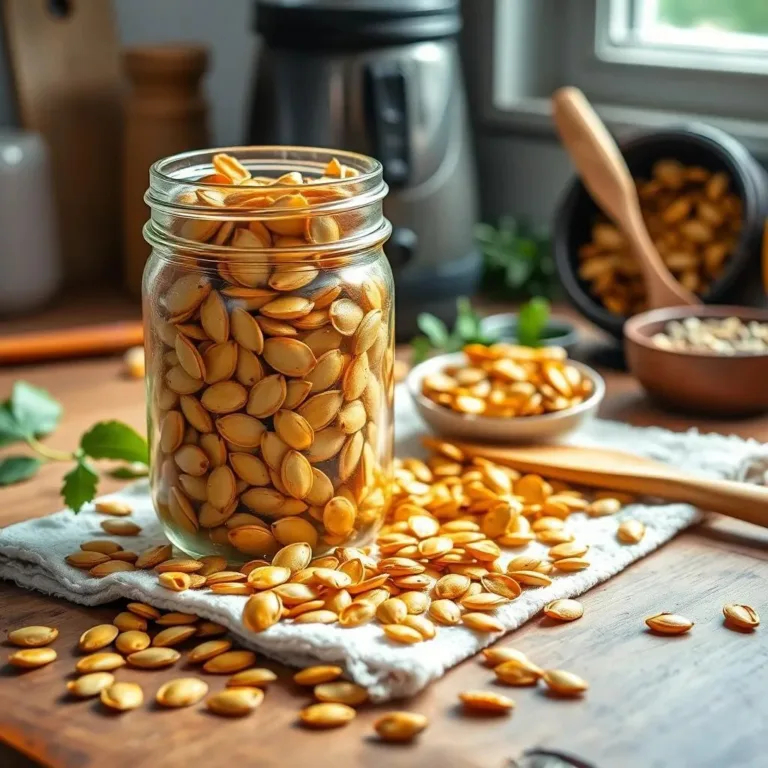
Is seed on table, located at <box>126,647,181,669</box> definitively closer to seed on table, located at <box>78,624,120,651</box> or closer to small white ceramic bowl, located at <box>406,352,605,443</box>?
seed on table, located at <box>78,624,120,651</box>

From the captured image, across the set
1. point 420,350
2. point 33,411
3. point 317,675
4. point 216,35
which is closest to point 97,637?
point 317,675

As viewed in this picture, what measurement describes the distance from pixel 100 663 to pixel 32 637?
2.2 inches

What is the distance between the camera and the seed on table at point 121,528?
0.85 m

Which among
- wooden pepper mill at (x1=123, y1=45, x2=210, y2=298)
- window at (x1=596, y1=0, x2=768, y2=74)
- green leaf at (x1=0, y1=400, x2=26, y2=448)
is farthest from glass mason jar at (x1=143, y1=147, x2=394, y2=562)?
window at (x1=596, y1=0, x2=768, y2=74)

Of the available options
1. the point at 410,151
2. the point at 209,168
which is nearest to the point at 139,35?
the point at 410,151

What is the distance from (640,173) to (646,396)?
262 mm

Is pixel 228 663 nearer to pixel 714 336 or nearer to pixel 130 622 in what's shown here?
pixel 130 622

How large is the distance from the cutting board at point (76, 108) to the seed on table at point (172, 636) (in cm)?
89

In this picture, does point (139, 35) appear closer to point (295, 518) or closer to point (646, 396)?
point (646, 396)

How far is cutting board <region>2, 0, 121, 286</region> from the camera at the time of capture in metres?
1.42

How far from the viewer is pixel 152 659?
69 cm

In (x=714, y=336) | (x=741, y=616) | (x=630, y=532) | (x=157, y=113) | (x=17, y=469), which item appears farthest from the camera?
(x=157, y=113)

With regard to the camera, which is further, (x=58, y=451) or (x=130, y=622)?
(x=58, y=451)

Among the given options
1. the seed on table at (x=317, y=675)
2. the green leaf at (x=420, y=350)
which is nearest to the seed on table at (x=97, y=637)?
the seed on table at (x=317, y=675)
